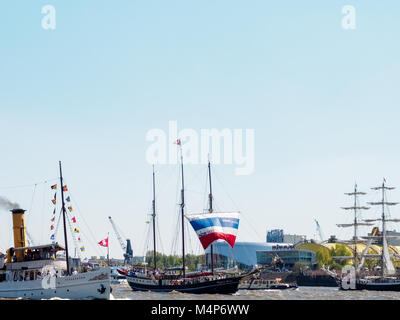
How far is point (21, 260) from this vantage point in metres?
75.2

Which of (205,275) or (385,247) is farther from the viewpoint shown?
(385,247)

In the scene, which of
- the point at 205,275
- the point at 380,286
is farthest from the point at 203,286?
the point at 380,286

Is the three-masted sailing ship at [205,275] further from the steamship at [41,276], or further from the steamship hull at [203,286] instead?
the steamship at [41,276]

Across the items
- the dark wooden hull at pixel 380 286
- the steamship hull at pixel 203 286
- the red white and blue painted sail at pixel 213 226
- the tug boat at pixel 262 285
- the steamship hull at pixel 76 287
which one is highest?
the red white and blue painted sail at pixel 213 226

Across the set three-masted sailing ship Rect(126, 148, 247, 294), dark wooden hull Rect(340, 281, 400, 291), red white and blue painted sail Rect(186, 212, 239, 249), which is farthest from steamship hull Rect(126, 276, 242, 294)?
dark wooden hull Rect(340, 281, 400, 291)

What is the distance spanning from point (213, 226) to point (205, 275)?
8.73 metres

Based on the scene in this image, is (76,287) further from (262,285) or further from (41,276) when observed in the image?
(262,285)

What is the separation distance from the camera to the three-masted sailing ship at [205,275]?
103750 millimetres

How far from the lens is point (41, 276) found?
71.9 metres

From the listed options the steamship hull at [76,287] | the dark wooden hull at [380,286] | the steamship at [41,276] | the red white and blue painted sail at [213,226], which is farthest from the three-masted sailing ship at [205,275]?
the dark wooden hull at [380,286]

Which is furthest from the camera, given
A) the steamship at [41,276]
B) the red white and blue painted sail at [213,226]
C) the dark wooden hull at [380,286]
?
the dark wooden hull at [380,286]

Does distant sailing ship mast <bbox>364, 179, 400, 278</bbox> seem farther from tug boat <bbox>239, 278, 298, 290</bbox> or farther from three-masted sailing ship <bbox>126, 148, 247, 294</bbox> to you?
three-masted sailing ship <bbox>126, 148, 247, 294</bbox>

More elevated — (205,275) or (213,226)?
(213,226)
